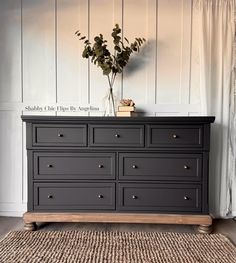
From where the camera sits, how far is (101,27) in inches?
123

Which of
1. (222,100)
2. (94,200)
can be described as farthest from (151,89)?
(94,200)

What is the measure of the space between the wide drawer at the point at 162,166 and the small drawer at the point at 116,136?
0.10 meters

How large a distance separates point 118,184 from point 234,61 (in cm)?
166

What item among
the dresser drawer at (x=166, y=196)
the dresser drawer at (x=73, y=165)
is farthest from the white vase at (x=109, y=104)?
the dresser drawer at (x=166, y=196)

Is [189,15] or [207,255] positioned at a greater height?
[189,15]

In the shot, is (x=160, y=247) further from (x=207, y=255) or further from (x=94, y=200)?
(x=94, y=200)

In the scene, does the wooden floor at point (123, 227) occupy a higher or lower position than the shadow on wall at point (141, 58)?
lower

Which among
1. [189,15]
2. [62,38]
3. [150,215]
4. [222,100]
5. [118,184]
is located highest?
[189,15]

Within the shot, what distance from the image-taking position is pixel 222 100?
3061 millimetres

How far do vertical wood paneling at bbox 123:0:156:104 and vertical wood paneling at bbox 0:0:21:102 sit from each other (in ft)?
3.59

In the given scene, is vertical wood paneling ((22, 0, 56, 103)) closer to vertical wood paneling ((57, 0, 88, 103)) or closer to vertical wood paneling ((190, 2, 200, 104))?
vertical wood paneling ((57, 0, 88, 103))

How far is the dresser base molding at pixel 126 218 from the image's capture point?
2635 mm

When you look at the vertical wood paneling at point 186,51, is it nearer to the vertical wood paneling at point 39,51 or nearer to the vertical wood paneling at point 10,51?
the vertical wood paneling at point 39,51

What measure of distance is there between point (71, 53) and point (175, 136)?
1373 millimetres
